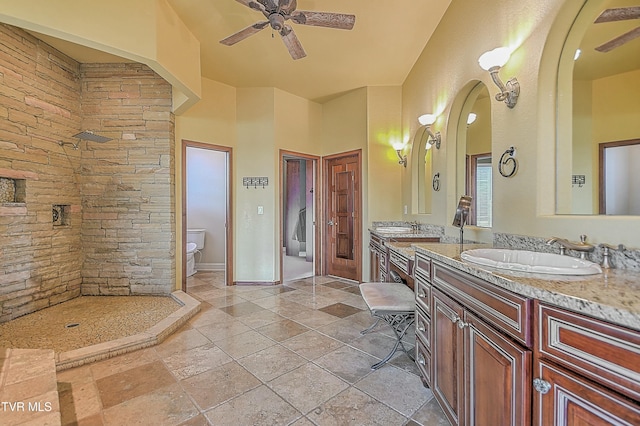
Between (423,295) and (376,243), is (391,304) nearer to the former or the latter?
(423,295)

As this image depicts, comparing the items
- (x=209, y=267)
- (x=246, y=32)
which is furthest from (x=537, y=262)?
(x=209, y=267)

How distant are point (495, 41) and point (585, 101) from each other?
0.89 m

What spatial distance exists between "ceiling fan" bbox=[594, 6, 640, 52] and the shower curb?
366cm

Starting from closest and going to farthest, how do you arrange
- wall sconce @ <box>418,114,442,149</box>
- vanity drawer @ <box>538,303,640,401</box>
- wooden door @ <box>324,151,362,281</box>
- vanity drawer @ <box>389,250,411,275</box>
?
1. vanity drawer @ <box>538,303,640,401</box>
2. vanity drawer @ <box>389,250,411,275</box>
3. wall sconce @ <box>418,114,442,149</box>
4. wooden door @ <box>324,151,362,281</box>

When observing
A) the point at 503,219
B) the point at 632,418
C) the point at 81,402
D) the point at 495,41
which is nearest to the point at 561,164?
the point at 503,219

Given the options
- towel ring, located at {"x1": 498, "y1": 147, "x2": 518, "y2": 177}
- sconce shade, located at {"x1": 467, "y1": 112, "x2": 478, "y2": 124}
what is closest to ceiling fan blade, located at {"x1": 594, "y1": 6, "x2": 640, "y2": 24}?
towel ring, located at {"x1": 498, "y1": 147, "x2": 518, "y2": 177}

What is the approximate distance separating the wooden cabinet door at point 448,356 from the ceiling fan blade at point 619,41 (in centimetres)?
144

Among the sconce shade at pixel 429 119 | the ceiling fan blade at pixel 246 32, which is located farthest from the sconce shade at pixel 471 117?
the ceiling fan blade at pixel 246 32

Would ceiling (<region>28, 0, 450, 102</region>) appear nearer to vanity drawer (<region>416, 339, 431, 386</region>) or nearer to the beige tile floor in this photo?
vanity drawer (<region>416, 339, 431, 386</region>)

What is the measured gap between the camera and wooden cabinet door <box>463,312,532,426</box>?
93cm

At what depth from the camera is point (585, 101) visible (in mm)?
1526

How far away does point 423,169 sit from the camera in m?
3.93

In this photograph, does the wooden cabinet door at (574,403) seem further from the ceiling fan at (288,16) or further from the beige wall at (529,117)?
the ceiling fan at (288,16)

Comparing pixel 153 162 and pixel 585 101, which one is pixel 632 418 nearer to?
pixel 585 101
